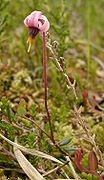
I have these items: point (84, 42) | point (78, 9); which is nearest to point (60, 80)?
point (84, 42)

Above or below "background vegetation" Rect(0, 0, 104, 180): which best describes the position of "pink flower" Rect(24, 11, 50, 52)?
above

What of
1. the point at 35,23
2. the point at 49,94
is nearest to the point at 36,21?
the point at 35,23

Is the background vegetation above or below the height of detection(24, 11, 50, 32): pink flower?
below

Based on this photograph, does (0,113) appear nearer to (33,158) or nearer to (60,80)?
(33,158)

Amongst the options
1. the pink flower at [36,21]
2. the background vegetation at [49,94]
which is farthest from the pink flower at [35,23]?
the background vegetation at [49,94]

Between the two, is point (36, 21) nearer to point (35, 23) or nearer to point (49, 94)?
point (35, 23)

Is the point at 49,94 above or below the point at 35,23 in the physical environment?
below

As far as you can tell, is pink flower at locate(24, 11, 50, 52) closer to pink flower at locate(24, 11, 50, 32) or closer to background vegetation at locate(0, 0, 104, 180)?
pink flower at locate(24, 11, 50, 32)

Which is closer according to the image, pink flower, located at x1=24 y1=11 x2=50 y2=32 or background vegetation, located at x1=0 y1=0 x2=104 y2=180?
pink flower, located at x1=24 y1=11 x2=50 y2=32

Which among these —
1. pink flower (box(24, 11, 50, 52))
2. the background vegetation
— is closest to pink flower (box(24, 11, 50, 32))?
pink flower (box(24, 11, 50, 52))

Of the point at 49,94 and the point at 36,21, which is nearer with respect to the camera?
the point at 36,21

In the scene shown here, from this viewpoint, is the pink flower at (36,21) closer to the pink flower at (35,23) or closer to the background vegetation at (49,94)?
the pink flower at (35,23)
